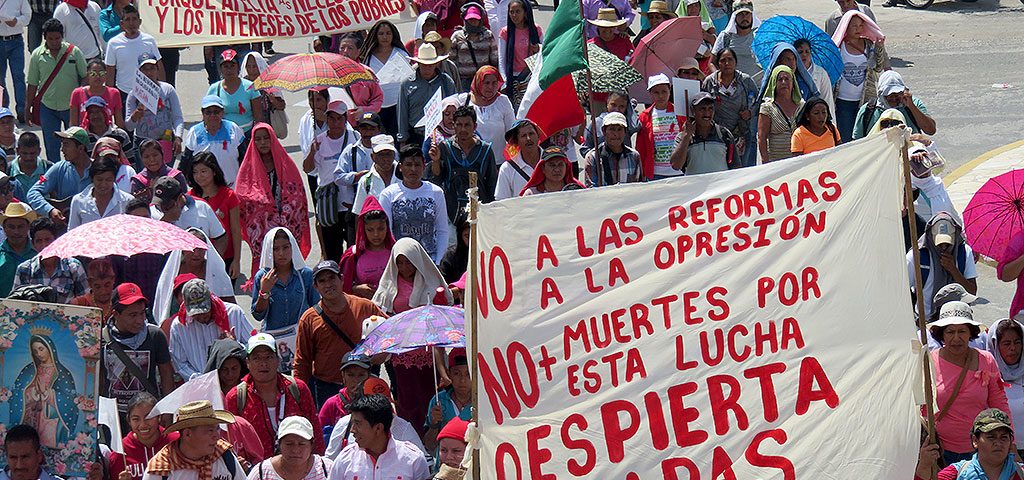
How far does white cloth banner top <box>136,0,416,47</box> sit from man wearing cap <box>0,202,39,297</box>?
3.15 m

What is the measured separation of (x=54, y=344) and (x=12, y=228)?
11.0 feet

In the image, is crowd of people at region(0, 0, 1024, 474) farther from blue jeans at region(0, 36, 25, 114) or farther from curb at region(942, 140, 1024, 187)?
curb at region(942, 140, 1024, 187)

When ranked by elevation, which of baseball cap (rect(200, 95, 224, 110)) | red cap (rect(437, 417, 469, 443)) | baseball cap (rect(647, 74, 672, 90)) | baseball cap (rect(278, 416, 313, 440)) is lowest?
red cap (rect(437, 417, 469, 443))

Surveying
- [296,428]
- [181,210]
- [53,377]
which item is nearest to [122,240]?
[181,210]

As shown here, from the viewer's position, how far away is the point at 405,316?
10.5m

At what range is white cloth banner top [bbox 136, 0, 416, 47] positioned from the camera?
1532 centimetres

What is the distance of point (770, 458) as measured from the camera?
23.6 ft

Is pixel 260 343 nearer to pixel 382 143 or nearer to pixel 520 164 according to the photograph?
pixel 382 143

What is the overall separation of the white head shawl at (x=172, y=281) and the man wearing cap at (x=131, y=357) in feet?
2.39

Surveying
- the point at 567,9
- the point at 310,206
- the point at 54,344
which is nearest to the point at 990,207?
the point at 567,9

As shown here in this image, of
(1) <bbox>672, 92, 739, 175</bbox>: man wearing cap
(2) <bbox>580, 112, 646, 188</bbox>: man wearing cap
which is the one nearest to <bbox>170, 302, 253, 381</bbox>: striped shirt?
(2) <bbox>580, 112, 646, 188</bbox>: man wearing cap

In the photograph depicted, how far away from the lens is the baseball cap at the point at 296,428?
9.33m

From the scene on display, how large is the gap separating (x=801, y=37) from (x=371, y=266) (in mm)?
5117

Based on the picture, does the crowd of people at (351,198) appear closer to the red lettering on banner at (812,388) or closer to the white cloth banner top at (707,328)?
the white cloth banner top at (707,328)
